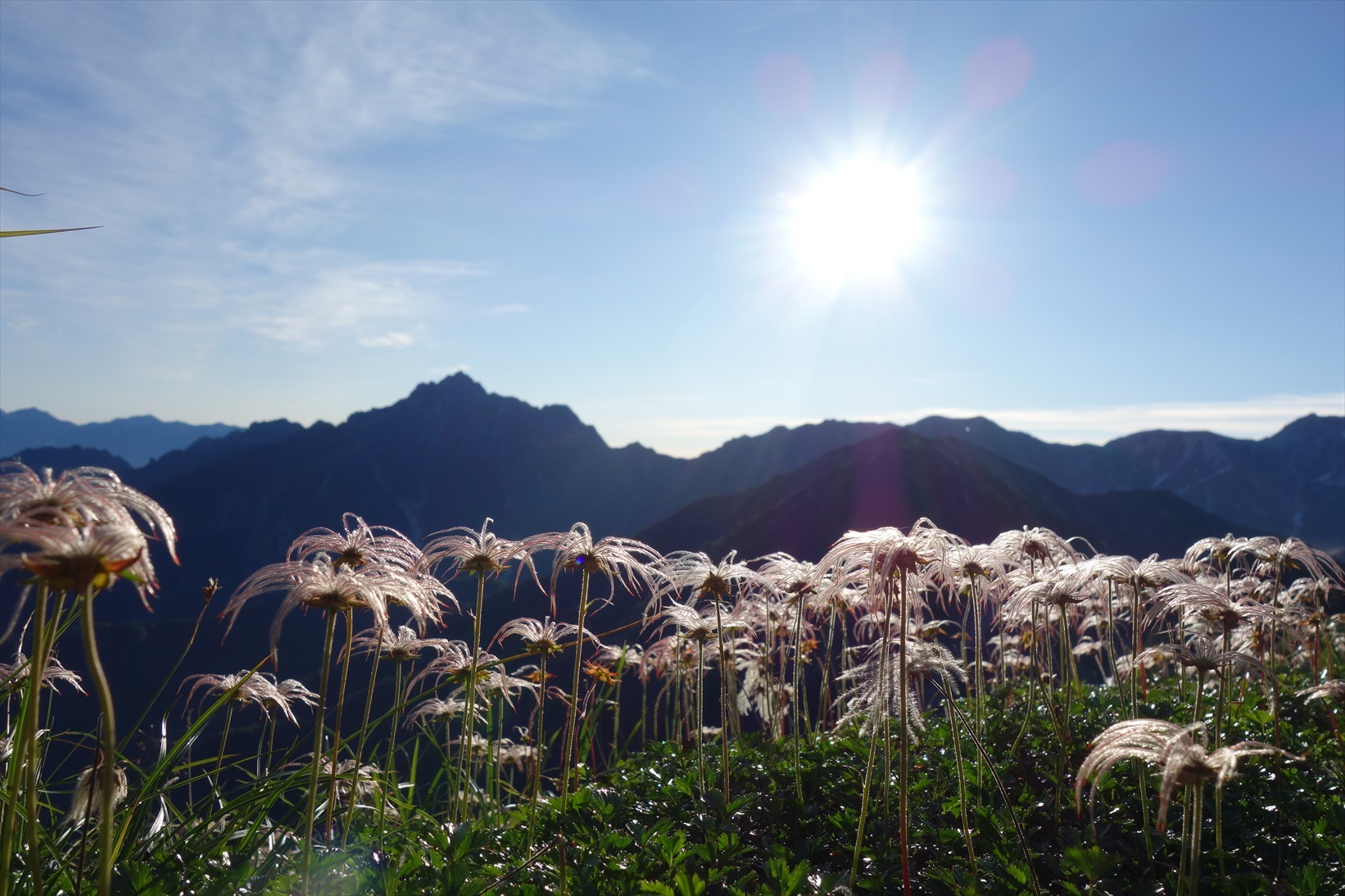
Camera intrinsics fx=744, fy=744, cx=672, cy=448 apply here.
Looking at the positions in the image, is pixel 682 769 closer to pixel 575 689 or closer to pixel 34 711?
pixel 575 689

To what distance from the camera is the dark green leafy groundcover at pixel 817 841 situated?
402 centimetres

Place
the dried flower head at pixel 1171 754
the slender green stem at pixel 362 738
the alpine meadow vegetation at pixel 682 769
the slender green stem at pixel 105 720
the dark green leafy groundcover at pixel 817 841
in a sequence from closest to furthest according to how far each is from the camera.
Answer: the slender green stem at pixel 105 720
the dried flower head at pixel 1171 754
the alpine meadow vegetation at pixel 682 769
the slender green stem at pixel 362 738
the dark green leafy groundcover at pixel 817 841

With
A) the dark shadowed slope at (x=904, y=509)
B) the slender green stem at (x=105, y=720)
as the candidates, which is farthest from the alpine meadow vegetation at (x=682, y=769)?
the dark shadowed slope at (x=904, y=509)

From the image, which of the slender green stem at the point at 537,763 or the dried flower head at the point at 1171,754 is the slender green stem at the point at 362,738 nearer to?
the slender green stem at the point at 537,763

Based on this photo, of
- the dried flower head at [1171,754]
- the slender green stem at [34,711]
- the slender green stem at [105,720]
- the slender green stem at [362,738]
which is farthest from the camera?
the slender green stem at [362,738]

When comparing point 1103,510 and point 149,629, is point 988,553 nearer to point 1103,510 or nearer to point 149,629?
point 149,629

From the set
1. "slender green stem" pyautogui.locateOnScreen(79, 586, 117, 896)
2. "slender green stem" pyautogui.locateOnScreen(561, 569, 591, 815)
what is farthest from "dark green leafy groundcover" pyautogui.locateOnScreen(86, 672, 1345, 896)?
"slender green stem" pyautogui.locateOnScreen(79, 586, 117, 896)

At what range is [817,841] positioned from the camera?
4.82m

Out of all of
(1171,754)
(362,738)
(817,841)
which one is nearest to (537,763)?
(362,738)

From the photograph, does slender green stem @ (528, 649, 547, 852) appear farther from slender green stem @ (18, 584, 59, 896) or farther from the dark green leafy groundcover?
slender green stem @ (18, 584, 59, 896)

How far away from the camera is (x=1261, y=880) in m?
3.97

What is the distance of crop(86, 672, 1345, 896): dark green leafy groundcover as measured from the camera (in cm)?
402

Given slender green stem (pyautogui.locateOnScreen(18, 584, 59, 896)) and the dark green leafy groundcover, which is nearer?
slender green stem (pyautogui.locateOnScreen(18, 584, 59, 896))

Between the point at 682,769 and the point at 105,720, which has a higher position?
the point at 105,720
